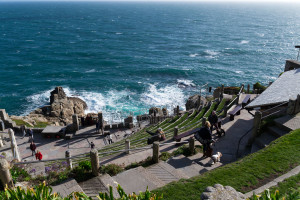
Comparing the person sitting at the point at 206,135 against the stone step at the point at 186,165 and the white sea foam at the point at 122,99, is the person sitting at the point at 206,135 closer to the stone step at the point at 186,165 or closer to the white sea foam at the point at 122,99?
the stone step at the point at 186,165

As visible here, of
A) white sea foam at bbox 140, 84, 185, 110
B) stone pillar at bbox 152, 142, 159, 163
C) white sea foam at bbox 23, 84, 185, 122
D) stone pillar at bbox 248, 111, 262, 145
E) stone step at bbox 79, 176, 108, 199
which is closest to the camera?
stone step at bbox 79, 176, 108, 199

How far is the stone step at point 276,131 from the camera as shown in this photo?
48.4ft

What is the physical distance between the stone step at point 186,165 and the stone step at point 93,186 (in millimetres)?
3851

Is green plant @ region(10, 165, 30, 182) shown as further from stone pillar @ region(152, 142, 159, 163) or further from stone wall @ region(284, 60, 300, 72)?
stone wall @ region(284, 60, 300, 72)

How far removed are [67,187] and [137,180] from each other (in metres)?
3.15

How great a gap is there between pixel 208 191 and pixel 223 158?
702cm

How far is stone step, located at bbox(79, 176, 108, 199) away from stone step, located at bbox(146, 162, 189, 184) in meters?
2.51

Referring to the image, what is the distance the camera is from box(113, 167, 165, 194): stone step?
10992 mm

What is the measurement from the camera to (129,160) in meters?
14.7

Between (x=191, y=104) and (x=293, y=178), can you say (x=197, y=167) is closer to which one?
(x=293, y=178)

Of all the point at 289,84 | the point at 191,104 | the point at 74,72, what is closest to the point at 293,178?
the point at 289,84

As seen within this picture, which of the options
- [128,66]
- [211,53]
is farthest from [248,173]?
[211,53]

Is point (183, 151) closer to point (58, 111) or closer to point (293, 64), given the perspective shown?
point (293, 64)

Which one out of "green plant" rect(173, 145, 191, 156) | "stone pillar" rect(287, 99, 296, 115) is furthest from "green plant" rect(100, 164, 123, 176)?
"stone pillar" rect(287, 99, 296, 115)
